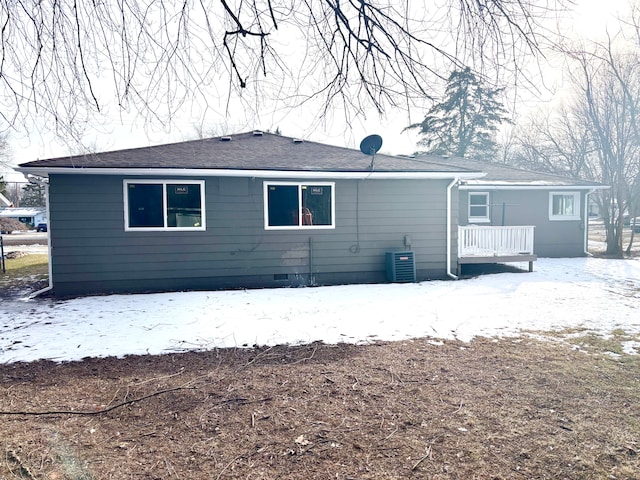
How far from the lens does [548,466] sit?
2.45 metres

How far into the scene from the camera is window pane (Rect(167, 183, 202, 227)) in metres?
8.61

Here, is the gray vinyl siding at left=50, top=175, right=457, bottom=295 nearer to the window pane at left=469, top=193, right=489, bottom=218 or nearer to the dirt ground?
the dirt ground

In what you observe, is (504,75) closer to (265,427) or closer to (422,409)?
(422,409)

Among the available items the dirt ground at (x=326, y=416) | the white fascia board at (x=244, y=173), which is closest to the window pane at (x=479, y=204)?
the white fascia board at (x=244, y=173)

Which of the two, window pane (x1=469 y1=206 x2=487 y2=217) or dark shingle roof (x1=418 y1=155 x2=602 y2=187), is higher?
dark shingle roof (x1=418 y1=155 x2=602 y2=187)

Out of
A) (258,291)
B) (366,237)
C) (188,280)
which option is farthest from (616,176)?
(188,280)

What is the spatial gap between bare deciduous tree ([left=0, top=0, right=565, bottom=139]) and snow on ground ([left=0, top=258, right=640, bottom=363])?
301 centimetres

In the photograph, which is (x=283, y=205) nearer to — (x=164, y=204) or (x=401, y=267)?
(x=164, y=204)

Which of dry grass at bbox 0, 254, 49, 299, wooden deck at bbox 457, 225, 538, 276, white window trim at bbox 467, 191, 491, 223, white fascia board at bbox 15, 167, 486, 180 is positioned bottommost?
dry grass at bbox 0, 254, 49, 299

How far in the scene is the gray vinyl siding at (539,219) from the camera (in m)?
14.0

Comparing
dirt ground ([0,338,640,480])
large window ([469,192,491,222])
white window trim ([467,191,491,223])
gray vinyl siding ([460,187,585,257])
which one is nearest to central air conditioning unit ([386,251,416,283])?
dirt ground ([0,338,640,480])

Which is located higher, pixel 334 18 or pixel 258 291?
pixel 334 18

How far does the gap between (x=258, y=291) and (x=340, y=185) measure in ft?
9.82

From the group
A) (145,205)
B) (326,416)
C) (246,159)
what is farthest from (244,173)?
(326,416)
